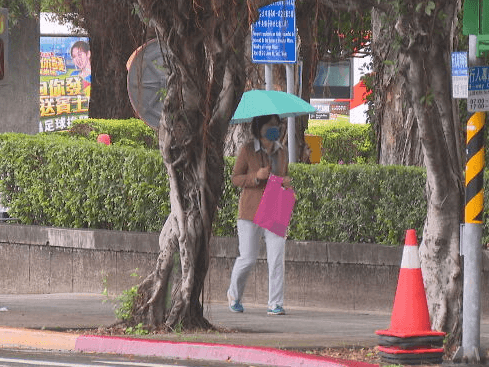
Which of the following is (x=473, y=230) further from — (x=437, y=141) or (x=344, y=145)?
(x=344, y=145)

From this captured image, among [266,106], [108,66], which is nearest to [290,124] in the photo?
[266,106]

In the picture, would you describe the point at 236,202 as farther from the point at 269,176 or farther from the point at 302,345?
the point at 302,345

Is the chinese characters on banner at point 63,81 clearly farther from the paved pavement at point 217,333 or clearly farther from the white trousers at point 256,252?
the white trousers at point 256,252

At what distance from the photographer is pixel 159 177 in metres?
17.0

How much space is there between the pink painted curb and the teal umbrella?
3238 millimetres

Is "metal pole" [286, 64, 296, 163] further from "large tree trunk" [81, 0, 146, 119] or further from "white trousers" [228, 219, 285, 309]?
"large tree trunk" [81, 0, 146, 119]

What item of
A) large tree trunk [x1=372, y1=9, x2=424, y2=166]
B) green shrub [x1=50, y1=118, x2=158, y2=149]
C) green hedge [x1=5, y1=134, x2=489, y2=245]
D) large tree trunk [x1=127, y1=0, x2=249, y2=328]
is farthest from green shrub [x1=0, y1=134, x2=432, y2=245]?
green shrub [x1=50, y1=118, x2=158, y2=149]

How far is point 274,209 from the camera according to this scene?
14367mm

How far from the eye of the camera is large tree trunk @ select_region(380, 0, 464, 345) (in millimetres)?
10742

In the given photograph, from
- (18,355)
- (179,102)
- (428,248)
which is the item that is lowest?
(18,355)

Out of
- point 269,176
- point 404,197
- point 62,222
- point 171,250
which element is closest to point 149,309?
point 171,250

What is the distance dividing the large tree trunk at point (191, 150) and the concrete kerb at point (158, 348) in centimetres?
74

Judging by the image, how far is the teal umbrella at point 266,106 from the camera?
48.2 feet

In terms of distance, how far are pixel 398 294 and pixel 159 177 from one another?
6.64 meters
